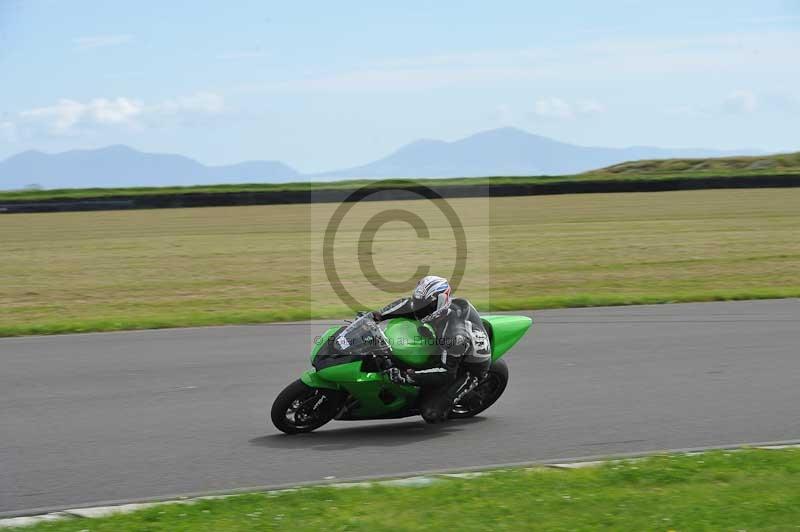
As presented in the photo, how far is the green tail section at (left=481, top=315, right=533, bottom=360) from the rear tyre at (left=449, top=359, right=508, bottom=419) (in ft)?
0.47

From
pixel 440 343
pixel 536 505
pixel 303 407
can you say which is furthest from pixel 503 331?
pixel 536 505

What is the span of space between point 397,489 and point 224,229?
2950 cm

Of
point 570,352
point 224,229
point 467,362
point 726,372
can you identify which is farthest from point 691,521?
point 224,229

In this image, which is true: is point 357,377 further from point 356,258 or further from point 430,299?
point 356,258

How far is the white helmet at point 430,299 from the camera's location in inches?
352

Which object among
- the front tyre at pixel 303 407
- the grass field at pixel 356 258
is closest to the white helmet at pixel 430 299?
the front tyre at pixel 303 407

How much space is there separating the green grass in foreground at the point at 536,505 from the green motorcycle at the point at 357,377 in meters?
1.81

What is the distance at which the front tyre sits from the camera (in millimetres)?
8758

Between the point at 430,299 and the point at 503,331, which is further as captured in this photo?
the point at 503,331

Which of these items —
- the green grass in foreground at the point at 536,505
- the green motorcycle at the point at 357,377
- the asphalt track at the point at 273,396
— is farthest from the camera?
the green motorcycle at the point at 357,377

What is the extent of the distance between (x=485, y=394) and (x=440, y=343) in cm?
94

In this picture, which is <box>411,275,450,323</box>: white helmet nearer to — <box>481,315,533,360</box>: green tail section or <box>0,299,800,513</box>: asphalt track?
<box>481,315,533,360</box>: green tail section

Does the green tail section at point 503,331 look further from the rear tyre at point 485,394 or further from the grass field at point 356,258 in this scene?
the grass field at point 356,258

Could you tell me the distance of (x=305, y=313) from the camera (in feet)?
54.4
